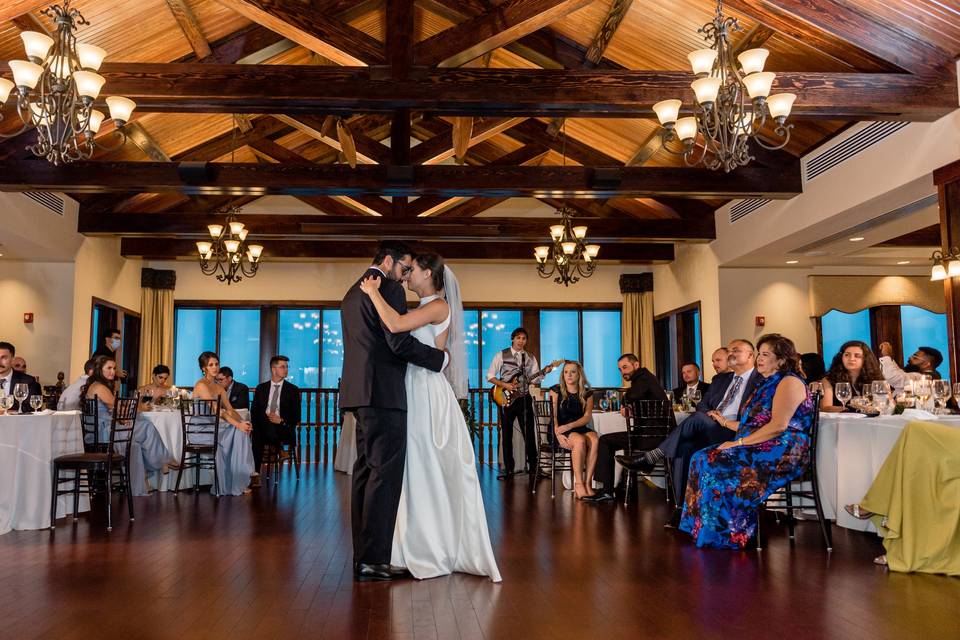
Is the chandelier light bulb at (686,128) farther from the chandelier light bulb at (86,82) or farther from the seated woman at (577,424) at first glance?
the chandelier light bulb at (86,82)

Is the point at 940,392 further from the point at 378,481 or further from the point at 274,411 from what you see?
the point at 274,411

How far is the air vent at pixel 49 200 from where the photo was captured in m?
8.68

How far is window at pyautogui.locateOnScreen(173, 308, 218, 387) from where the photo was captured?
12.5m

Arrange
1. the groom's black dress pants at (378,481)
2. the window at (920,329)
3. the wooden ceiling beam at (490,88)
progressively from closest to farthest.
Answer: the groom's black dress pants at (378,481)
the wooden ceiling beam at (490,88)
the window at (920,329)

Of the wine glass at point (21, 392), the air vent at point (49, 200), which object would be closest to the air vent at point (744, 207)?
the wine glass at point (21, 392)

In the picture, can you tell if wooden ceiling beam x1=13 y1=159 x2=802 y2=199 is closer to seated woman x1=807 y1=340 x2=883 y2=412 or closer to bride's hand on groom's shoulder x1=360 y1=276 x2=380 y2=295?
seated woman x1=807 y1=340 x2=883 y2=412

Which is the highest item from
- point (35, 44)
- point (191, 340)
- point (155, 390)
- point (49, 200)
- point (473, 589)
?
point (49, 200)

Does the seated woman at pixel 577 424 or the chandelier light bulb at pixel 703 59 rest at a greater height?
the chandelier light bulb at pixel 703 59

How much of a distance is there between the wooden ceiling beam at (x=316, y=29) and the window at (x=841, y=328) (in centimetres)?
789

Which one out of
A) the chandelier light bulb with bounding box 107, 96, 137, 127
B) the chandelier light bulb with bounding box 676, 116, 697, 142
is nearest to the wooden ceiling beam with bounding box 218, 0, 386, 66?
the chandelier light bulb with bounding box 107, 96, 137, 127

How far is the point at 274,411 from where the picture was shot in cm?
847

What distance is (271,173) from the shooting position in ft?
25.6

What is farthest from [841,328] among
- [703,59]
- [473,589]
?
[473,589]

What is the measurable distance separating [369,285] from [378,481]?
0.89 m
